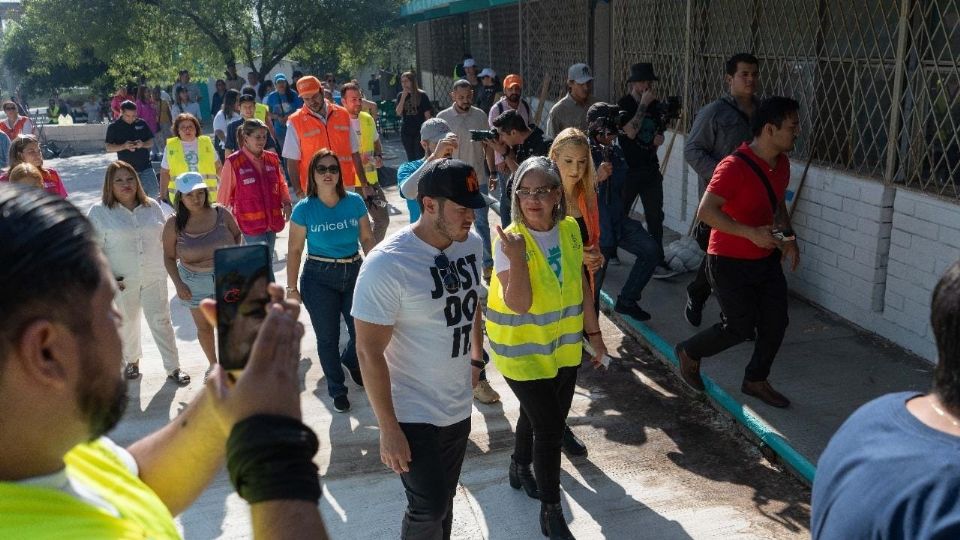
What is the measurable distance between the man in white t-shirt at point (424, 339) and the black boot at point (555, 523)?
0.72m

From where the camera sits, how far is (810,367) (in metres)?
6.07

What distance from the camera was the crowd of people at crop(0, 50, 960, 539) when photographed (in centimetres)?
136

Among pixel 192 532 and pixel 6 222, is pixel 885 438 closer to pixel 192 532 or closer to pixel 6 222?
pixel 6 222

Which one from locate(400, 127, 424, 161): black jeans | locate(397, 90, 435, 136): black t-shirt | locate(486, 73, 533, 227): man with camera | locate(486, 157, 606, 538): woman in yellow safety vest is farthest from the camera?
locate(400, 127, 424, 161): black jeans

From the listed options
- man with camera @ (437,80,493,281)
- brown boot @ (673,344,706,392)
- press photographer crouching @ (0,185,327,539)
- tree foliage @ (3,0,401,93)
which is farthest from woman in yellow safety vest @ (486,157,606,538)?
tree foliage @ (3,0,401,93)

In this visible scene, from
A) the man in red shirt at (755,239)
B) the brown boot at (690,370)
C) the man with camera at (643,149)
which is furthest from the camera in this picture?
the man with camera at (643,149)

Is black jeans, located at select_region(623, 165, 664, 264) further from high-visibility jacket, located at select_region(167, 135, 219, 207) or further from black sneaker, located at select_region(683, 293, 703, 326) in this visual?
high-visibility jacket, located at select_region(167, 135, 219, 207)

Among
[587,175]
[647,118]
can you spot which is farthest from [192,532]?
[647,118]

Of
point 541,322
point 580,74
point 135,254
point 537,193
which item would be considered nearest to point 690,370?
point 541,322

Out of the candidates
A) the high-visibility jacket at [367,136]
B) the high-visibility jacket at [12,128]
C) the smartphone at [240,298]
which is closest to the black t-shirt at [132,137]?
the high-visibility jacket at [367,136]

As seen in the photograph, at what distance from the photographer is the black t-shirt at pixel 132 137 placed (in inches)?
418

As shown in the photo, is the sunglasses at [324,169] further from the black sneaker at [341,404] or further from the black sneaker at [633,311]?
the black sneaker at [633,311]

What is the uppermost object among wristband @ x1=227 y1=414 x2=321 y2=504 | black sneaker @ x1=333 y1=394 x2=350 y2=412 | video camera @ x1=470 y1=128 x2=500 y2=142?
wristband @ x1=227 y1=414 x2=321 y2=504

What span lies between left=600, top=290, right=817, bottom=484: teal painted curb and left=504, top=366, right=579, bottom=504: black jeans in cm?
135
